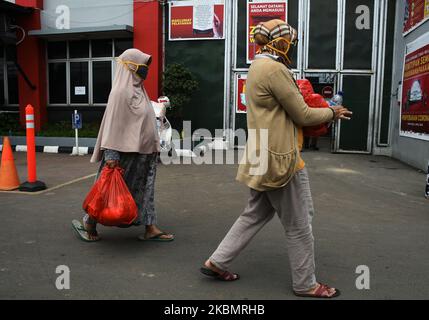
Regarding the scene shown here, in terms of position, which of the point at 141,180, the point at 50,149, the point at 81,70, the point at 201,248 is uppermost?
the point at 81,70

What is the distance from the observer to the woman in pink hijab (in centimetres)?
397

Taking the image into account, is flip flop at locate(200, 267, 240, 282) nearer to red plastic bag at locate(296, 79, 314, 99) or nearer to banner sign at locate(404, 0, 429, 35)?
red plastic bag at locate(296, 79, 314, 99)

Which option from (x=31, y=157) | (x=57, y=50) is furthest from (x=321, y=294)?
(x=57, y=50)

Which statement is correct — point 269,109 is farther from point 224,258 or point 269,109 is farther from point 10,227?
point 10,227

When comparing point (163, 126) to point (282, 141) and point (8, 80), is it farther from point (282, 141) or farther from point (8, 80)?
point (8, 80)

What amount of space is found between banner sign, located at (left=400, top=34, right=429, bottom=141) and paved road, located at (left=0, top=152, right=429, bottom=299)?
255 centimetres

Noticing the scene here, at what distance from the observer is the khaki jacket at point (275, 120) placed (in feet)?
9.42

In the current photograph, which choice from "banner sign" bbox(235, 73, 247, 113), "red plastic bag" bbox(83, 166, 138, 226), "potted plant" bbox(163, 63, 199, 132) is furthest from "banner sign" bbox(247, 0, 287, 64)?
"red plastic bag" bbox(83, 166, 138, 226)

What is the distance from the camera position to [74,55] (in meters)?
13.8

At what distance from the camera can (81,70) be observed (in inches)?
546

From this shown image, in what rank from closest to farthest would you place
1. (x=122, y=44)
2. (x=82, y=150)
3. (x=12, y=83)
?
(x=82, y=150), (x=122, y=44), (x=12, y=83)

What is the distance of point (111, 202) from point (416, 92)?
25.9 ft

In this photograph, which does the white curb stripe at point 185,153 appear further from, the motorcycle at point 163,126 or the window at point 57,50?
the window at point 57,50

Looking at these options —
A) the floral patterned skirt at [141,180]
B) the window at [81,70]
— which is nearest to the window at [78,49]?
the window at [81,70]
